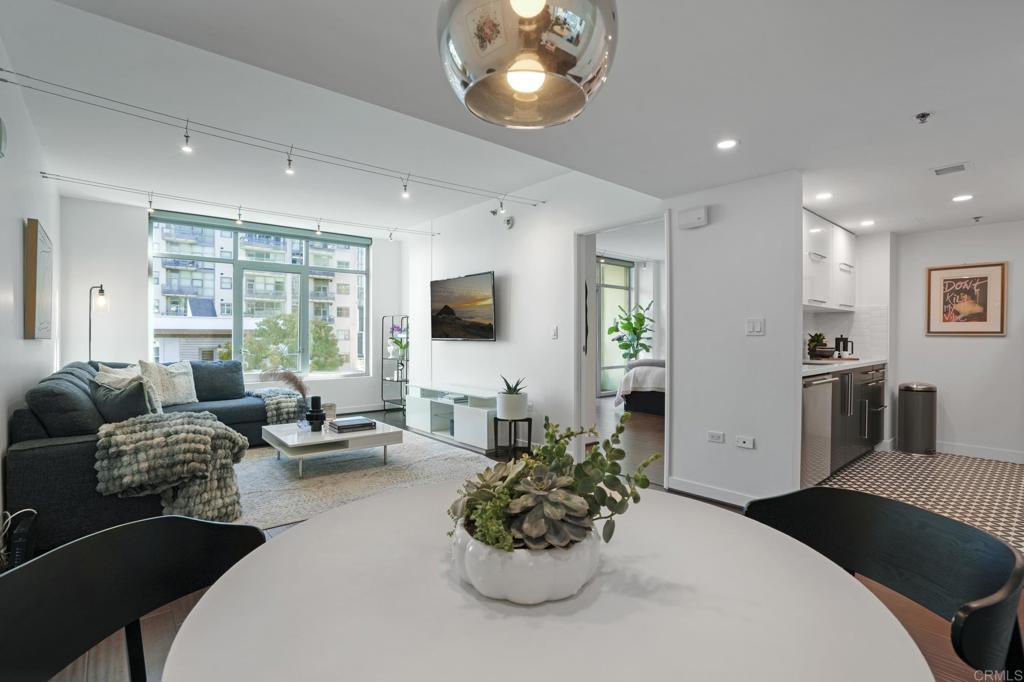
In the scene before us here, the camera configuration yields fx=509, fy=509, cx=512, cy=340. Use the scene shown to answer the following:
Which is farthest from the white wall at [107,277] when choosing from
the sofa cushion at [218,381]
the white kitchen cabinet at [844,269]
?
the white kitchen cabinet at [844,269]

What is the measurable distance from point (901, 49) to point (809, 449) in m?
2.52

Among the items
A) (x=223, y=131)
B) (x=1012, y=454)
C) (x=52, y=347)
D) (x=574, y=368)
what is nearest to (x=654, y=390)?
(x=574, y=368)

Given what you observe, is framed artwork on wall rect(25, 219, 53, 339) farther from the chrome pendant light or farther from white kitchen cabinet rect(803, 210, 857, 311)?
white kitchen cabinet rect(803, 210, 857, 311)

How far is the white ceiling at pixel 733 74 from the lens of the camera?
175 cm

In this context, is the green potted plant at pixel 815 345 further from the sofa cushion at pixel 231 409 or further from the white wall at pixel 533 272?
the sofa cushion at pixel 231 409

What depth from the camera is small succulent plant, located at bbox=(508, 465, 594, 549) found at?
0.80 metres

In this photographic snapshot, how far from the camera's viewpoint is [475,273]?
598cm

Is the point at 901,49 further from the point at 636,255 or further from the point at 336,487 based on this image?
the point at 636,255

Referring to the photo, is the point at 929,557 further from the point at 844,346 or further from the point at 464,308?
the point at 464,308

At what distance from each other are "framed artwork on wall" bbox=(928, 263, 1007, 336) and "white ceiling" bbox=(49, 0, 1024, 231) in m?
1.99

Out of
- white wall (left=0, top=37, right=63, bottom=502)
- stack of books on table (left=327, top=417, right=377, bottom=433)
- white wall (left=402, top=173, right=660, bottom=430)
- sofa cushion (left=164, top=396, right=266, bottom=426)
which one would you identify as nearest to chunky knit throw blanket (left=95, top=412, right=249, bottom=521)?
white wall (left=0, top=37, right=63, bottom=502)

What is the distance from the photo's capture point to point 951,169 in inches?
130

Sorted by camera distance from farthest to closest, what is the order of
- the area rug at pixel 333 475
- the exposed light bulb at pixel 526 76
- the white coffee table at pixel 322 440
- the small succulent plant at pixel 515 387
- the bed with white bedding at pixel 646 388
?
the bed with white bedding at pixel 646 388, the small succulent plant at pixel 515 387, the white coffee table at pixel 322 440, the area rug at pixel 333 475, the exposed light bulb at pixel 526 76

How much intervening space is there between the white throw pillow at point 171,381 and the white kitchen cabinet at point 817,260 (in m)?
5.96
